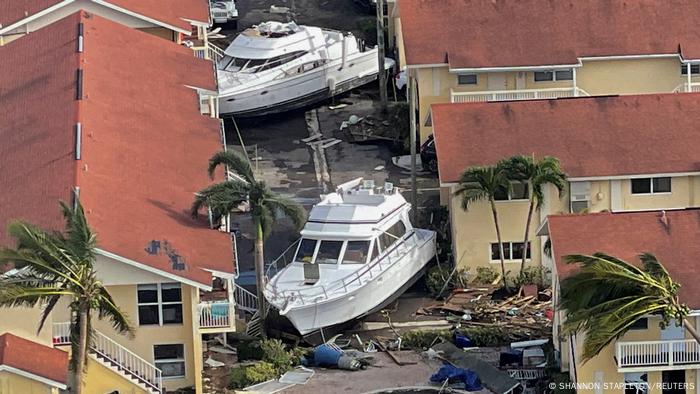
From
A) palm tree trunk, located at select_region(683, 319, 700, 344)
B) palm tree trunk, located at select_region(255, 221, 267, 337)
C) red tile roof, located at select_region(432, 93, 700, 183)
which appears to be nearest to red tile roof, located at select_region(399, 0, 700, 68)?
red tile roof, located at select_region(432, 93, 700, 183)

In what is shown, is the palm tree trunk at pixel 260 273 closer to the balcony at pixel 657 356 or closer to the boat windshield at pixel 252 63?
the balcony at pixel 657 356

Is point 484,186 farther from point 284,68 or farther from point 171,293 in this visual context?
point 284,68

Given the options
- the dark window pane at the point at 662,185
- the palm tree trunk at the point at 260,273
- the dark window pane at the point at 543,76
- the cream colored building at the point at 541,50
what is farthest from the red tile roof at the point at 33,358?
the dark window pane at the point at 543,76

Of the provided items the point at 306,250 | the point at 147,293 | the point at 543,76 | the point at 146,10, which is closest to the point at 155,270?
the point at 147,293

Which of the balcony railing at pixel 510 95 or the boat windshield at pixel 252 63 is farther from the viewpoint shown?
the boat windshield at pixel 252 63

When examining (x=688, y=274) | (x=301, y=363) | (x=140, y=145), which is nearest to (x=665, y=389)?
(x=688, y=274)
